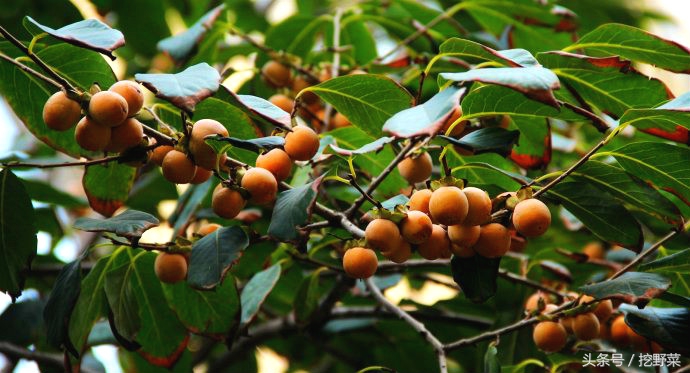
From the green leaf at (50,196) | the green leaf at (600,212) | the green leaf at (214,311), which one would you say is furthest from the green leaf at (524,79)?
the green leaf at (50,196)

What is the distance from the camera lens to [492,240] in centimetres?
78

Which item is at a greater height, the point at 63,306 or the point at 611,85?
the point at 611,85

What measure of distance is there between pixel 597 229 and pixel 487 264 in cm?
14

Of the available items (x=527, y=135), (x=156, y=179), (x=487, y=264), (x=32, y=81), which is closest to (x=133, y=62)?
(x=156, y=179)

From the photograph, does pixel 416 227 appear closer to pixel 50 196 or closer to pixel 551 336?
pixel 551 336

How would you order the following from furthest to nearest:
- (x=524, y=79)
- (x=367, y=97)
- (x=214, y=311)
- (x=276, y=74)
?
(x=276, y=74) < (x=214, y=311) < (x=367, y=97) < (x=524, y=79)

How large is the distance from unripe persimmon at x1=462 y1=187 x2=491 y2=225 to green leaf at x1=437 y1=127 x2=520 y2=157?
0.14 feet

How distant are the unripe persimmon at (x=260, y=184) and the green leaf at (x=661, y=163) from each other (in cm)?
37

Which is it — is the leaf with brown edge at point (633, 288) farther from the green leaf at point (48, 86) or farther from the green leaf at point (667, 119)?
the green leaf at point (48, 86)

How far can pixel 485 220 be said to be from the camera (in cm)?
76

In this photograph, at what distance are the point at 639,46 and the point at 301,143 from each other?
42cm

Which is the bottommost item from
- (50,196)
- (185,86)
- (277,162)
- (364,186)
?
(50,196)

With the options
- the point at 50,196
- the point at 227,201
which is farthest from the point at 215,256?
the point at 50,196

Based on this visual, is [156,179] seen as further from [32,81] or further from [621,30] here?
[621,30]
